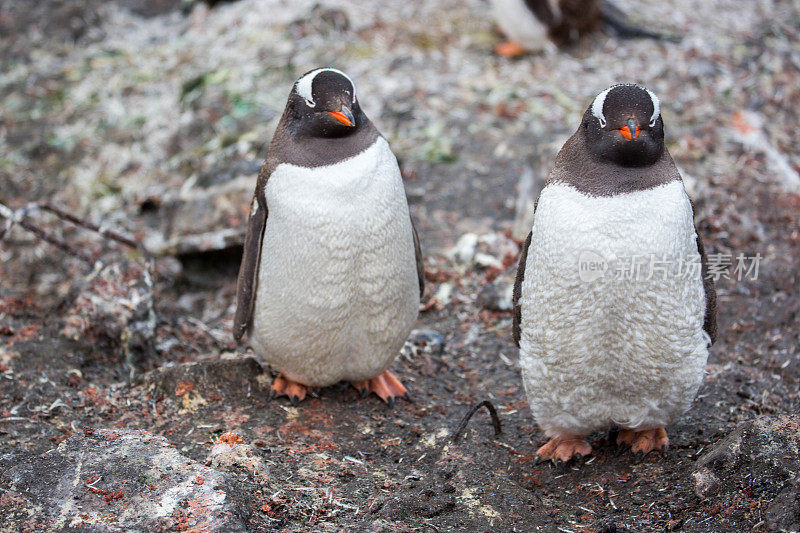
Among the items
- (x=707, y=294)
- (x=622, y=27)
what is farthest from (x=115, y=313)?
(x=622, y=27)

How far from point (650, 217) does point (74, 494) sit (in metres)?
2.53

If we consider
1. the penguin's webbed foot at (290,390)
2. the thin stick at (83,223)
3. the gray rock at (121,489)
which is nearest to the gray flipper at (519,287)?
the penguin's webbed foot at (290,390)

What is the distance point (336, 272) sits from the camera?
410 cm

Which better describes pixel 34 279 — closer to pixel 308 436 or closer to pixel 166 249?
pixel 166 249

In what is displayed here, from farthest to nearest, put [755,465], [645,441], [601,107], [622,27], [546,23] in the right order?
[622,27], [546,23], [645,441], [601,107], [755,465]

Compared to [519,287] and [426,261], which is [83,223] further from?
[519,287]

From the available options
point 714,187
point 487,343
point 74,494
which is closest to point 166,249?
point 487,343

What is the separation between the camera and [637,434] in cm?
397

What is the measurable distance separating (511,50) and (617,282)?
5787 millimetres

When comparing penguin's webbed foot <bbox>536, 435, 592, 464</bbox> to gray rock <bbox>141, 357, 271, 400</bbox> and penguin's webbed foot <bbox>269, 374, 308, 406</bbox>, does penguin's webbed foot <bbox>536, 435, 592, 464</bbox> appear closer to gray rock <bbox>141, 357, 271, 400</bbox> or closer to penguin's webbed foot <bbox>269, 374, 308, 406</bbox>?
penguin's webbed foot <bbox>269, 374, 308, 406</bbox>

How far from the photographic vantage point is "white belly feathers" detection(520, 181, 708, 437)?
134 inches

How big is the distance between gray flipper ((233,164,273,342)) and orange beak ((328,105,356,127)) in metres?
0.48

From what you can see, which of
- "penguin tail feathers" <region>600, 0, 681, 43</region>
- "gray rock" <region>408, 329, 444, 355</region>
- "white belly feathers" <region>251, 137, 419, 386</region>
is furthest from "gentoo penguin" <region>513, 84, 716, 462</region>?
"penguin tail feathers" <region>600, 0, 681, 43</region>

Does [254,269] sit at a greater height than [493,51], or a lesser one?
greater
